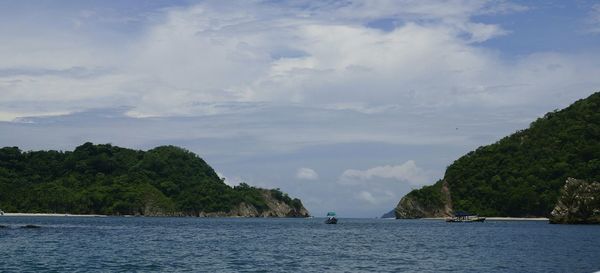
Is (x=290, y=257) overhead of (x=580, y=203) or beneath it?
beneath

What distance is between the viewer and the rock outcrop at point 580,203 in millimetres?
175500

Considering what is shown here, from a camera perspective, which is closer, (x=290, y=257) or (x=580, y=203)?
(x=290, y=257)

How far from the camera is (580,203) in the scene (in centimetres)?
17788

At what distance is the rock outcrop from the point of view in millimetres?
175500

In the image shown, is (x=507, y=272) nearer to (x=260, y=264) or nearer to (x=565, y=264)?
(x=565, y=264)

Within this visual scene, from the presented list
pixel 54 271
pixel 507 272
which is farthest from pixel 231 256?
pixel 507 272

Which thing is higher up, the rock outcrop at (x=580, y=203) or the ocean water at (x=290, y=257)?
the rock outcrop at (x=580, y=203)

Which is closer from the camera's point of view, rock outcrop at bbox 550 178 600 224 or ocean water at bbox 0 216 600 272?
ocean water at bbox 0 216 600 272

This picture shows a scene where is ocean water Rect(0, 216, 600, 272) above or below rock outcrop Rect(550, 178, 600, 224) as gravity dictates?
below

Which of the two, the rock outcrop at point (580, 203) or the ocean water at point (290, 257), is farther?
the rock outcrop at point (580, 203)

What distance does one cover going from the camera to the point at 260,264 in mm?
70500

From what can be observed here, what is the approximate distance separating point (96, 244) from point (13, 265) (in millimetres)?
31019

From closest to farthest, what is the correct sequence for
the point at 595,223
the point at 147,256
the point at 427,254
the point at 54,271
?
the point at 54,271 → the point at 147,256 → the point at 427,254 → the point at 595,223

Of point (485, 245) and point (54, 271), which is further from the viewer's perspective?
point (485, 245)
